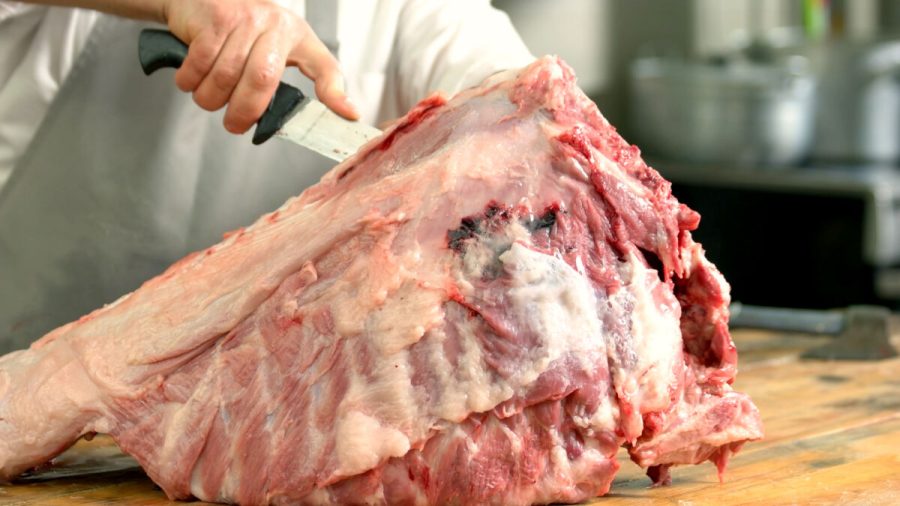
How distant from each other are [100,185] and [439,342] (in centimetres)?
145

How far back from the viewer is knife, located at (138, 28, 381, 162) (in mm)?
2521

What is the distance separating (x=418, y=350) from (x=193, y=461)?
0.41 meters

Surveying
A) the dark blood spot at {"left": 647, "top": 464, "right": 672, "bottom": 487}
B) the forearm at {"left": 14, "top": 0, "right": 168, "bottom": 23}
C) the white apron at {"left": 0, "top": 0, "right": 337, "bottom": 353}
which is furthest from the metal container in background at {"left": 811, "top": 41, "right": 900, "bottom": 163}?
the dark blood spot at {"left": 647, "top": 464, "right": 672, "bottom": 487}

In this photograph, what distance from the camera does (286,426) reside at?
2111mm

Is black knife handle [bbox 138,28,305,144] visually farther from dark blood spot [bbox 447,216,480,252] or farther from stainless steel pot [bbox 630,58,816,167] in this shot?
stainless steel pot [bbox 630,58,816,167]

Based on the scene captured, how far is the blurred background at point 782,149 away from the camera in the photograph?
580cm

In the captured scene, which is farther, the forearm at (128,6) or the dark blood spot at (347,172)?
the forearm at (128,6)

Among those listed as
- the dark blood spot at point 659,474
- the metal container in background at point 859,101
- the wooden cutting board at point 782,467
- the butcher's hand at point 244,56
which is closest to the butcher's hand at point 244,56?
the butcher's hand at point 244,56

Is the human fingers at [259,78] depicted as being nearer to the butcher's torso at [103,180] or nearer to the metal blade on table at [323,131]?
the metal blade on table at [323,131]

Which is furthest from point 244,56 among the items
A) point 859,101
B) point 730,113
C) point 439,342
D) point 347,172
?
point 859,101

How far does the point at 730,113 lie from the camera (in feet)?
19.4

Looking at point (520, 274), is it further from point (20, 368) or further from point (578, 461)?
point (20, 368)

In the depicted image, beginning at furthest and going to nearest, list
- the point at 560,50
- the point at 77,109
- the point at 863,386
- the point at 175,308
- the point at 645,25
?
the point at 645,25 < the point at 560,50 < the point at 77,109 < the point at 863,386 < the point at 175,308

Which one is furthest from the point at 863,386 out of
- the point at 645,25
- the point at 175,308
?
the point at 645,25
